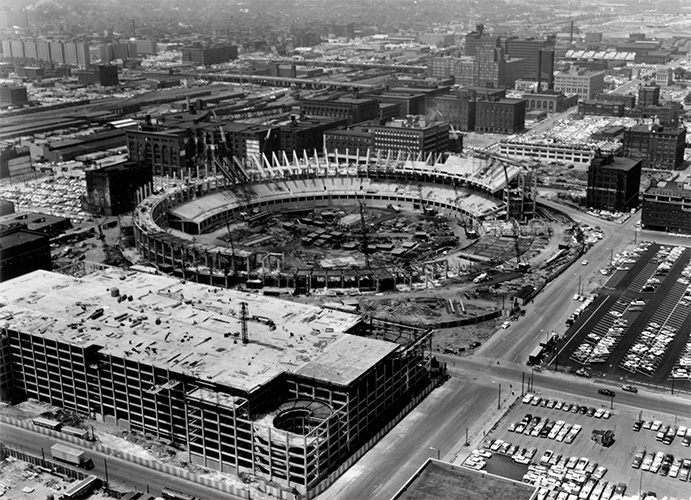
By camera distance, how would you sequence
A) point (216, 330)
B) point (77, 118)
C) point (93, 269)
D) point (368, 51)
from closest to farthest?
point (216, 330) → point (93, 269) → point (77, 118) → point (368, 51)

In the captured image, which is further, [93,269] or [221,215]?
[221,215]

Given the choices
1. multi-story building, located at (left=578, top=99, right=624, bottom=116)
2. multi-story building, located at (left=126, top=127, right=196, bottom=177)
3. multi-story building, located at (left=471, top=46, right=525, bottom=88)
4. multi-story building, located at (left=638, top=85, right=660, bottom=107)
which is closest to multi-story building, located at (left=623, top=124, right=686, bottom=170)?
multi-story building, located at (left=578, top=99, right=624, bottom=116)

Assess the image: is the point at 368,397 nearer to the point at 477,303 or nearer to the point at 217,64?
the point at 477,303

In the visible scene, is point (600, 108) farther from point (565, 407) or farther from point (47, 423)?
point (47, 423)

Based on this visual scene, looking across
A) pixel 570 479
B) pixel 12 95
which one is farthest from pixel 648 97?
pixel 570 479

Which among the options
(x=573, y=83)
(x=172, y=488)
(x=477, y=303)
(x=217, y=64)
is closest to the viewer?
(x=172, y=488)

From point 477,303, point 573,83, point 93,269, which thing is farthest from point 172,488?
point 573,83

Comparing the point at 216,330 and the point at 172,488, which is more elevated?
the point at 216,330
